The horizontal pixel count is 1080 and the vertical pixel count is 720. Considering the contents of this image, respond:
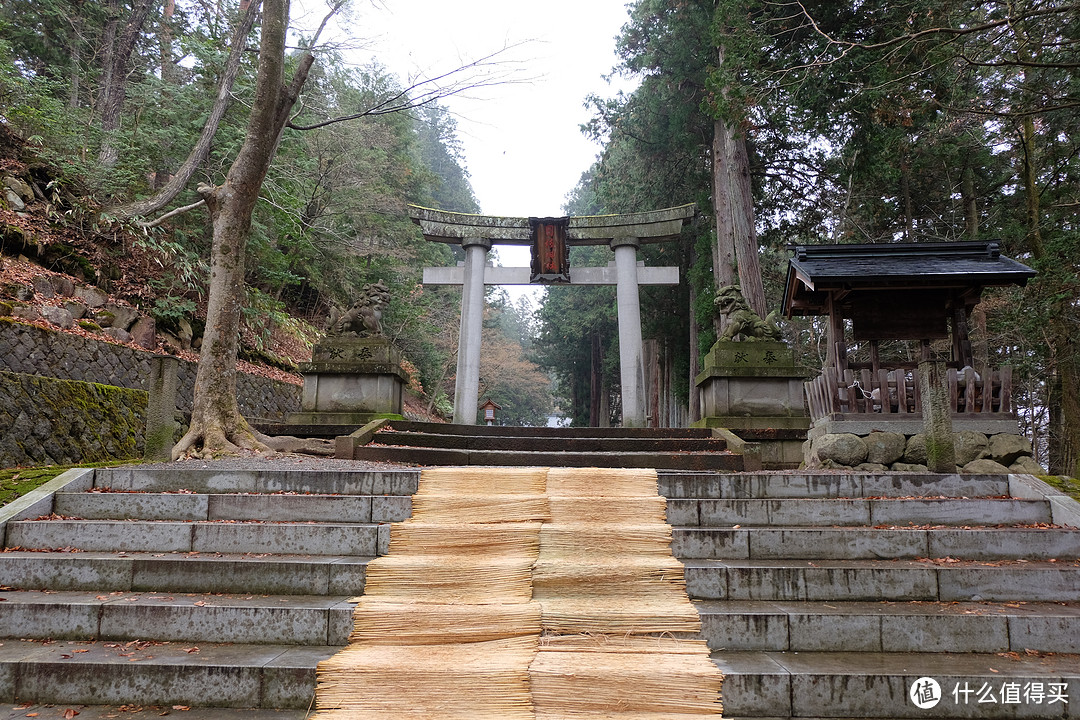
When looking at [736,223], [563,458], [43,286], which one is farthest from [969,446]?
[43,286]

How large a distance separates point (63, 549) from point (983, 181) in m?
17.1

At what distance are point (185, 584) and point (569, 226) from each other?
410 inches

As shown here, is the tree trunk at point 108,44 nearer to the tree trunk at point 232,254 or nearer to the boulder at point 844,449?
the tree trunk at point 232,254

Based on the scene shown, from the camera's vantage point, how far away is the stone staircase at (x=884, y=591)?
8.78 feet

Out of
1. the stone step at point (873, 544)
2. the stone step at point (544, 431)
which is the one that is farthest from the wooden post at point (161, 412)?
the stone step at point (873, 544)

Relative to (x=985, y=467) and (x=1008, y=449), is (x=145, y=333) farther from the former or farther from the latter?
(x=1008, y=449)

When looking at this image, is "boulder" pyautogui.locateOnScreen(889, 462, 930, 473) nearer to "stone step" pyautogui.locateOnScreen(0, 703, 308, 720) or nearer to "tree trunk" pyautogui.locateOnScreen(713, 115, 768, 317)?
"tree trunk" pyautogui.locateOnScreen(713, 115, 768, 317)

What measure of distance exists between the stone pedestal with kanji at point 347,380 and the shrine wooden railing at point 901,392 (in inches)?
206

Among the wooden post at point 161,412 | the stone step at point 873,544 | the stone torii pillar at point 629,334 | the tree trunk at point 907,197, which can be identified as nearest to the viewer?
the stone step at point 873,544

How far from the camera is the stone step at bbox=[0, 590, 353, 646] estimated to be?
3.11 meters

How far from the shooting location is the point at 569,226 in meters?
12.7

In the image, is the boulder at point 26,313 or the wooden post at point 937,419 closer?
the wooden post at point 937,419

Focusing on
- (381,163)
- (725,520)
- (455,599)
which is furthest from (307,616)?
(381,163)

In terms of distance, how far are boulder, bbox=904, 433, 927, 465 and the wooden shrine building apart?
0.57 ft
